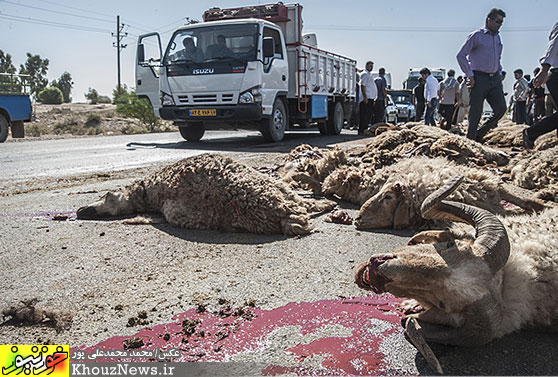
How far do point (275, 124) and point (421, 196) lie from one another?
30.9 ft

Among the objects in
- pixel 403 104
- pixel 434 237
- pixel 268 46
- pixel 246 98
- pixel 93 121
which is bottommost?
pixel 434 237

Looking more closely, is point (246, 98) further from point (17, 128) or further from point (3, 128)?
point (17, 128)

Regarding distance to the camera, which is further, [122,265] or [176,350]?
[122,265]

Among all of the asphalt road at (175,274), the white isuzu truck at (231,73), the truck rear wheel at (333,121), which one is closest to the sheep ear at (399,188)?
the asphalt road at (175,274)

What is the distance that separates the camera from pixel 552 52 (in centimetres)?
672

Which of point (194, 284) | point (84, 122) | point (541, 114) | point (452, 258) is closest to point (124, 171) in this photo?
point (194, 284)

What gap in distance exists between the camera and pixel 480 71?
24.9 ft

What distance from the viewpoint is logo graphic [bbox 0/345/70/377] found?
199cm

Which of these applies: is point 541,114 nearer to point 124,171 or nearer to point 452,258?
Result: point 124,171

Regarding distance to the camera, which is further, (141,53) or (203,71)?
(141,53)

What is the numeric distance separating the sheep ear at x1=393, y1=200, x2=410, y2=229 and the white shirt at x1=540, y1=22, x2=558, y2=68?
4.53 meters

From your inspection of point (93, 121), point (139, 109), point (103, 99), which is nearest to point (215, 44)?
point (139, 109)

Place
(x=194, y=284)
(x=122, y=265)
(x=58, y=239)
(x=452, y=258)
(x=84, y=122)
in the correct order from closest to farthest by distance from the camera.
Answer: (x=452, y=258) < (x=194, y=284) < (x=122, y=265) < (x=58, y=239) < (x=84, y=122)

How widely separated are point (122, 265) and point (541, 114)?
16.1m
